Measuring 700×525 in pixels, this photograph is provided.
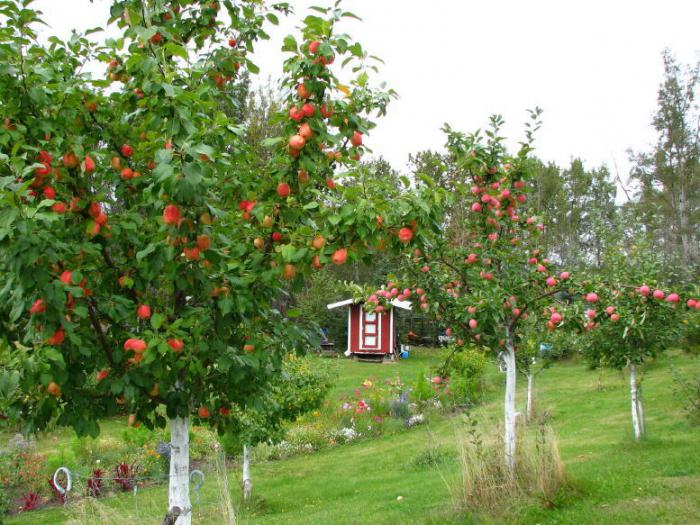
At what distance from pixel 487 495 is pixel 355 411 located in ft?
26.9

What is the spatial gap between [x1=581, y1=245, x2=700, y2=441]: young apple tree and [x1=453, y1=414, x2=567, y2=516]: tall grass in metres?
1.25

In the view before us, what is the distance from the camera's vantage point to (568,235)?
34875 millimetres

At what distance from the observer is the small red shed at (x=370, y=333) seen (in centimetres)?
2478

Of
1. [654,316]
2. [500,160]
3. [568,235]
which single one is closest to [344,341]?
[568,235]

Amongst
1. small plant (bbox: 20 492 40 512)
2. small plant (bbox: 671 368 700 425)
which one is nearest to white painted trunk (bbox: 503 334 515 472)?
small plant (bbox: 671 368 700 425)

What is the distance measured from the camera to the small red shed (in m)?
24.8

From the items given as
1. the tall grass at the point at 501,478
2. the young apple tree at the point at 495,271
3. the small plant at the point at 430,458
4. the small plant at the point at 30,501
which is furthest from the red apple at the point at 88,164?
the small plant at the point at 30,501

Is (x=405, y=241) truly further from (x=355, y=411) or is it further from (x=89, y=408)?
(x=355, y=411)

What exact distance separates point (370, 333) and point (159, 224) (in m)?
22.5

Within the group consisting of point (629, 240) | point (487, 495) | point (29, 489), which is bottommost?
point (29, 489)

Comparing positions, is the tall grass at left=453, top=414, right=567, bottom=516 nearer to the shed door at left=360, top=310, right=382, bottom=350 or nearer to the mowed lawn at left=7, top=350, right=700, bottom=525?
the mowed lawn at left=7, top=350, right=700, bottom=525

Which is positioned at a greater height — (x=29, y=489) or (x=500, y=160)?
(x=500, y=160)

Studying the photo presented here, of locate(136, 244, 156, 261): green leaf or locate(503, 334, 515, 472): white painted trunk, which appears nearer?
locate(136, 244, 156, 261): green leaf

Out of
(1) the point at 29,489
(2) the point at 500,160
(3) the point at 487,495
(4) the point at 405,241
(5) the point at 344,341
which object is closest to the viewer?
(4) the point at 405,241
